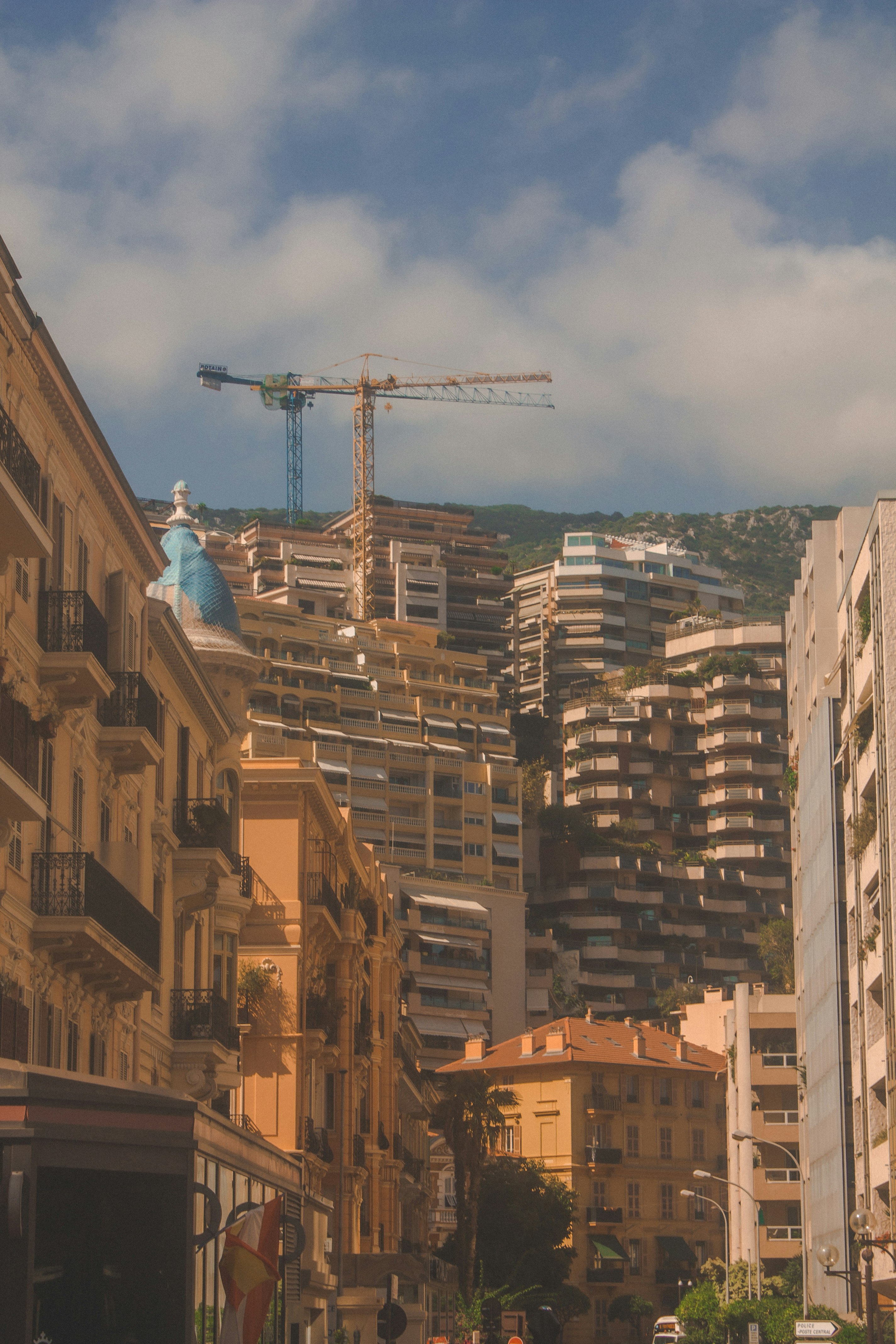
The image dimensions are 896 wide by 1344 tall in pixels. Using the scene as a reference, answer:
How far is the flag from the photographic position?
14.0 m

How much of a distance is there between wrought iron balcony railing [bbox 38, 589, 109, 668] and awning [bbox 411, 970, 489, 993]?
313 feet

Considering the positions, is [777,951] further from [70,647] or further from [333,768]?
[70,647]

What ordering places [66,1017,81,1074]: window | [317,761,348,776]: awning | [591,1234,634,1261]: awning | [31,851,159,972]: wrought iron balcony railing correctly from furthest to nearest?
[317,761,348,776]: awning, [591,1234,634,1261]: awning, [66,1017,81,1074]: window, [31,851,159,972]: wrought iron balcony railing

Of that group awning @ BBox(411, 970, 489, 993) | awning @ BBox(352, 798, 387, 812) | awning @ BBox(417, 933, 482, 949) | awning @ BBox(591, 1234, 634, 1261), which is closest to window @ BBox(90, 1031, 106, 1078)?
awning @ BBox(591, 1234, 634, 1261)

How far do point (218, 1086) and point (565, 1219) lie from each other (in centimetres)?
6060

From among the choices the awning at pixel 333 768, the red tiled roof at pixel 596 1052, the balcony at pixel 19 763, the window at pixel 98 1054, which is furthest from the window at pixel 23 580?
the awning at pixel 333 768

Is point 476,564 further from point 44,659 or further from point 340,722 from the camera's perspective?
point 44,659

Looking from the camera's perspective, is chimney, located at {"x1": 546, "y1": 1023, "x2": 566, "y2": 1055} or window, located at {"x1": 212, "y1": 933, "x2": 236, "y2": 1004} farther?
chimney, located at {"x1": 546, "y1": 1023, "x2": 566, "y2": 1055}

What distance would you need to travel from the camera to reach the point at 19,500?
2270cm

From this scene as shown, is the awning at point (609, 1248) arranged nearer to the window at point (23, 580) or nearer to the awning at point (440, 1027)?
the awning at point (440, 1027)

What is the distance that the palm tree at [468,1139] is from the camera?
87.1m

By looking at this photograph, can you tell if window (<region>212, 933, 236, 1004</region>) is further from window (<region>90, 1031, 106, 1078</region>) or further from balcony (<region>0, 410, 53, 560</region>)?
balcony (<region>0, 410, 53, 560</region>)

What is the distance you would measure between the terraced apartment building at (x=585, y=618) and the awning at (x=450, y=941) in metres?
60.9

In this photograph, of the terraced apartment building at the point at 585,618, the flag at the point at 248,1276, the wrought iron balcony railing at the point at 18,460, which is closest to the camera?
the flag at the point at 248,1276
